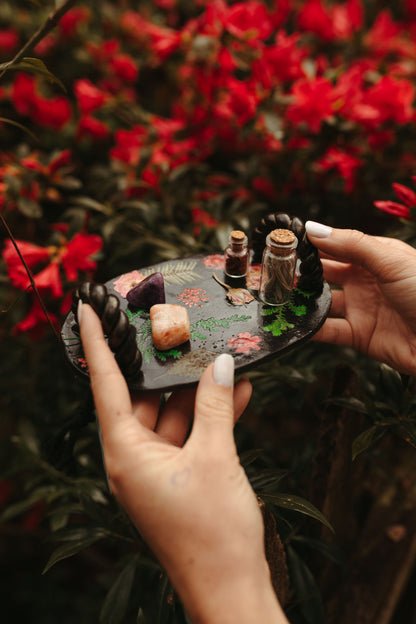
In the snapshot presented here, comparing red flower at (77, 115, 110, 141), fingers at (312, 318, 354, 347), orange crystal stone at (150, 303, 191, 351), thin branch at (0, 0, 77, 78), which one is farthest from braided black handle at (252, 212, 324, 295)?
red flower at (77, 115, 110, 141)

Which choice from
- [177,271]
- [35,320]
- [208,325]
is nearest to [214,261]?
[177,271]

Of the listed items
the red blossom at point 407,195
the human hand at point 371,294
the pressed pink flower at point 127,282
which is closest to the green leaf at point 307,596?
the human hand at point 371,294

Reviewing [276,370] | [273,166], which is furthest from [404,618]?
[273,166]

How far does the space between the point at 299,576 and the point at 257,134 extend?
3.72 ft

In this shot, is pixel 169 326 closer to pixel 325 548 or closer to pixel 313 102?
pixel 325 548

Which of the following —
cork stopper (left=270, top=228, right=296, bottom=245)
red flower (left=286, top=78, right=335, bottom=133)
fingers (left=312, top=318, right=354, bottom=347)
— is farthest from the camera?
red flower (left=286, top=78, right=335, bottom=133)

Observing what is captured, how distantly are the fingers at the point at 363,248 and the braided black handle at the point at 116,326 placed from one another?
405mm

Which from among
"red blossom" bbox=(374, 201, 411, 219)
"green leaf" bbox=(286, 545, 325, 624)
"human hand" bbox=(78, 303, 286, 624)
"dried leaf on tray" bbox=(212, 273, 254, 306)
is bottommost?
"green leaf" bbox=(286, 545, 325, 624)

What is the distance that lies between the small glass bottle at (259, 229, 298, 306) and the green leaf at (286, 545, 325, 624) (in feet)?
1.83

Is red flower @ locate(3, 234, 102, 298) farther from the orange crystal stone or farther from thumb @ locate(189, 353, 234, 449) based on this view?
thumb @ locate(189, 353, 234, 449)

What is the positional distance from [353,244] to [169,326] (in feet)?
1.32

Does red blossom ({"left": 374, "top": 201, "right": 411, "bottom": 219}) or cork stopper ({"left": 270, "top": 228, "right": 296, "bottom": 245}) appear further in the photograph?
red blossom ({"left": 374, "top": 201, "right": 411, "bottom": 219})

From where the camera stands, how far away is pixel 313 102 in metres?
1.00

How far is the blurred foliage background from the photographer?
82cm
